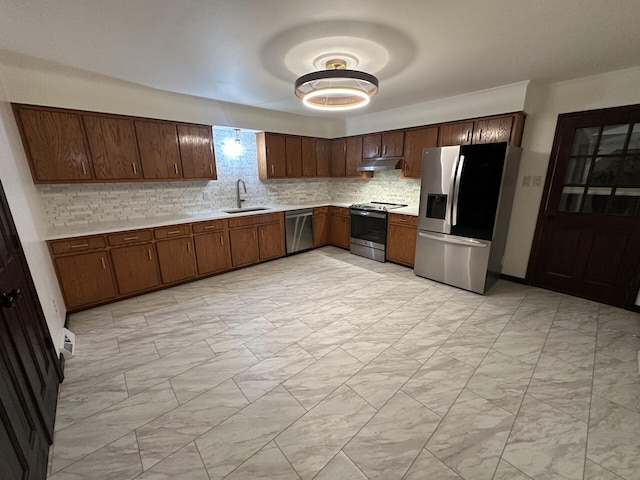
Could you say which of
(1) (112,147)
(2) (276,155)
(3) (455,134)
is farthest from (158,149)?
(3) (455,134)

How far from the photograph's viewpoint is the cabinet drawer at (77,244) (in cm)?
279

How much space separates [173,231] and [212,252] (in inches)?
25.4

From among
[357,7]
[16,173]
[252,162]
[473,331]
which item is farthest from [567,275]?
[16,173]

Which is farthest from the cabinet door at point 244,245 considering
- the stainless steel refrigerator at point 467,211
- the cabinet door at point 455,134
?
the cabinet door at point 455,134

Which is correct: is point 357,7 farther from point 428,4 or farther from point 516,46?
point 516,46

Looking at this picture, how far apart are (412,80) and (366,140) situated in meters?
1.93

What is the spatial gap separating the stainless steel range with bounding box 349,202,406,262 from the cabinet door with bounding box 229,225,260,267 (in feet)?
6.02

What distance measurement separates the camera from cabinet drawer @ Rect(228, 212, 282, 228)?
165 inches

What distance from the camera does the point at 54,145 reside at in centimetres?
285

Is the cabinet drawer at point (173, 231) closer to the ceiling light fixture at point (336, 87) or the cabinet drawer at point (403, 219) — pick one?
the ceiling light fixture at point (336, 87)

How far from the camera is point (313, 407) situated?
5.82ft

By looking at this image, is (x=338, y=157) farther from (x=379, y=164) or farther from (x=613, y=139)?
(x=613, y=139)

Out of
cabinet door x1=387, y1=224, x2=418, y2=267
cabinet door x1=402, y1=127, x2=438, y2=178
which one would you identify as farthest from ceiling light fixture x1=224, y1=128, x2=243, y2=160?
cabinet door x1=387, y1=224, x2=418, y2=267

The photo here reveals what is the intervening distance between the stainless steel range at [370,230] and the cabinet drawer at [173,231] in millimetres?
2814
